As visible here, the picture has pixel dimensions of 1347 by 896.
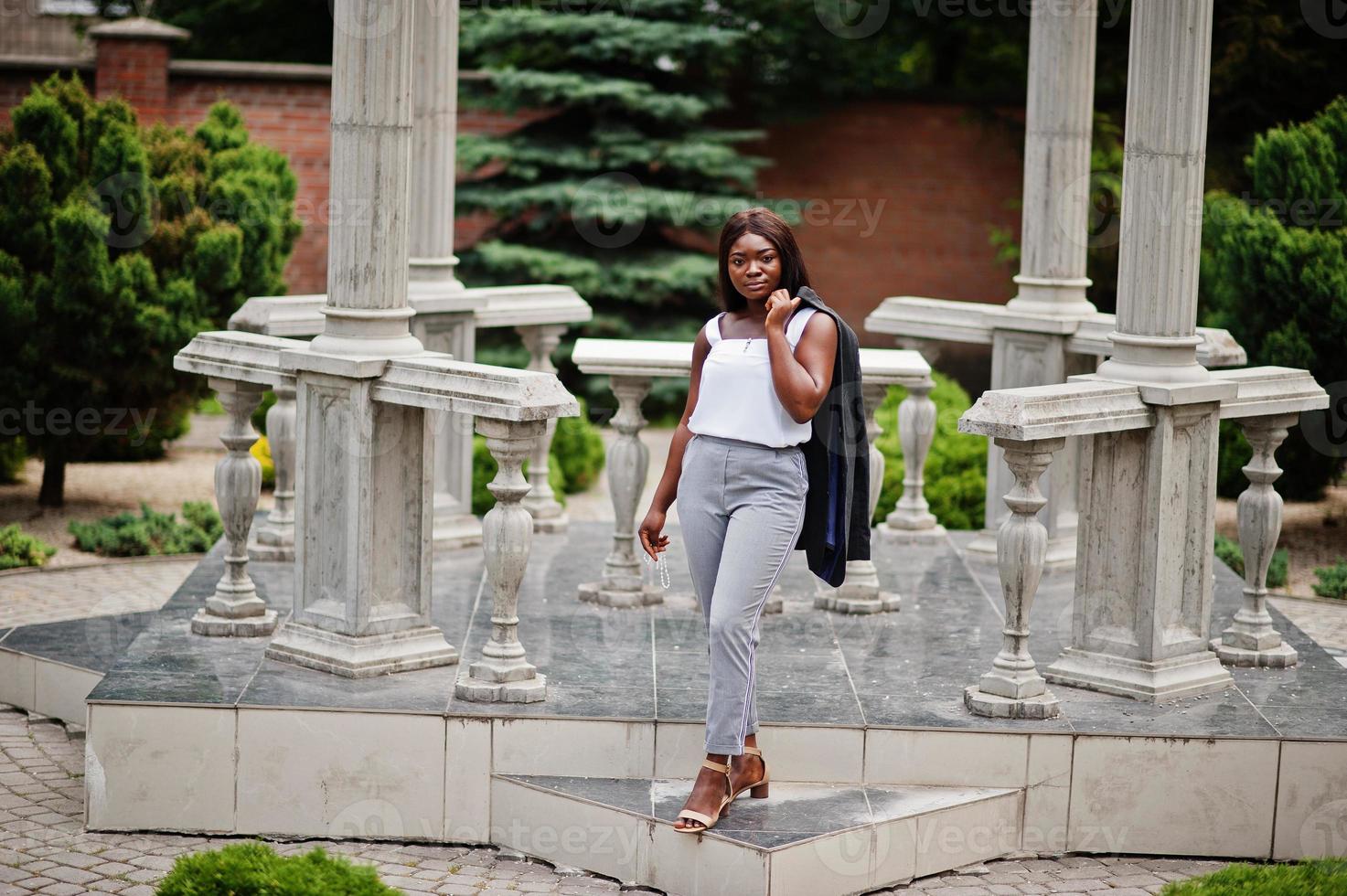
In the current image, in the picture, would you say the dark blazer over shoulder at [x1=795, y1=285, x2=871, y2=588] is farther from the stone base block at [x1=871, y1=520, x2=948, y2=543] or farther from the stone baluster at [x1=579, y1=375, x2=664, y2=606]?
the stone base block at [x1=871, y1=520, x2=948, y2=543]

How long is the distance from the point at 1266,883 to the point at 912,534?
4.34m

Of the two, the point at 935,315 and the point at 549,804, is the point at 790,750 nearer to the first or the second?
the point at 549,804

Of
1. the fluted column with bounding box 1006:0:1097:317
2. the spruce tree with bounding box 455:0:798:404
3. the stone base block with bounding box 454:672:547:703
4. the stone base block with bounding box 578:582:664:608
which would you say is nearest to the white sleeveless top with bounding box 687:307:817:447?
the stone base block with bounding box 454:672:547:703

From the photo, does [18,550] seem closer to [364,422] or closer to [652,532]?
[364,422]

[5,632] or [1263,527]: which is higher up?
[1263,527]

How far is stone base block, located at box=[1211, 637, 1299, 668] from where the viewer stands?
7.08 m

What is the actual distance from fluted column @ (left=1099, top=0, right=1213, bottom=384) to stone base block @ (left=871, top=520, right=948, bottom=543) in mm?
2762

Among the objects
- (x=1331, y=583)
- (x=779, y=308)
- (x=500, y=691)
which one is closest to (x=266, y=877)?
(x=500, y=691)

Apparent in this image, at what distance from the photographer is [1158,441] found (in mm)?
6508

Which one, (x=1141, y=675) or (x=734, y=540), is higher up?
(x=734, y=540)

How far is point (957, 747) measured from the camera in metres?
6.04

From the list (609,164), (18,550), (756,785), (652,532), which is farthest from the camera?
(609,164)

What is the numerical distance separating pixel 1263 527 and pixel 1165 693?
3.61 ft

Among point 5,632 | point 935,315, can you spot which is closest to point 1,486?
point 5,632
